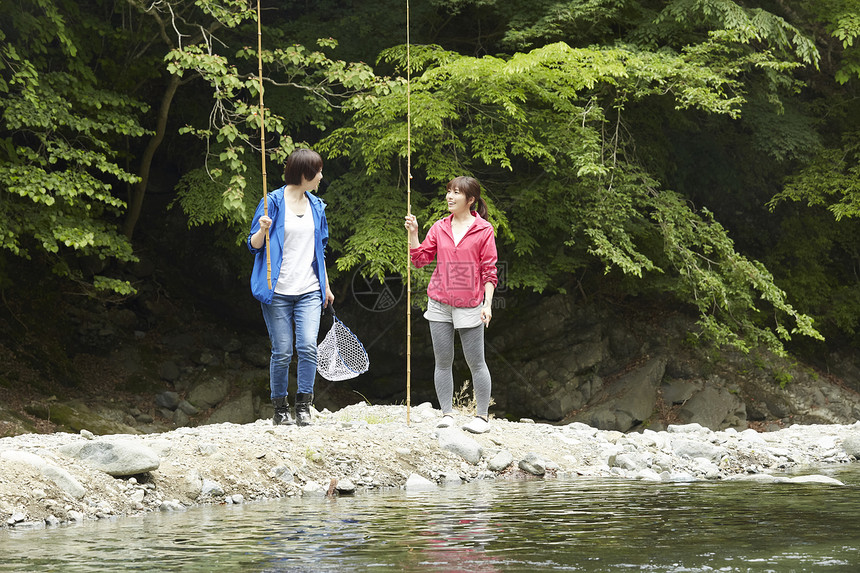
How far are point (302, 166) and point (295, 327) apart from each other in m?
1.15

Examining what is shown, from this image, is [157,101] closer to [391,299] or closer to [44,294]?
[44,294]

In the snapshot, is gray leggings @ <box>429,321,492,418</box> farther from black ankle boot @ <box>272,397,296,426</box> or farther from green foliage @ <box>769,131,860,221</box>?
green foliage @ <box>769,131,860,221</box>

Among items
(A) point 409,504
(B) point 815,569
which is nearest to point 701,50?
(A) point 409,504

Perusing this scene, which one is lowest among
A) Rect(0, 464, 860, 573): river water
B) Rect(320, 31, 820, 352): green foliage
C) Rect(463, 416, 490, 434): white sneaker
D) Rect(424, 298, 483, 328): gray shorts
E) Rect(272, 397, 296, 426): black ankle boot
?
Rect(0, 464, 860, 573): river water

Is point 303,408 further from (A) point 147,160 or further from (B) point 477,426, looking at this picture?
(A) point 147,160

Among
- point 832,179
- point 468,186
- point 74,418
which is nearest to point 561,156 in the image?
point 832,179

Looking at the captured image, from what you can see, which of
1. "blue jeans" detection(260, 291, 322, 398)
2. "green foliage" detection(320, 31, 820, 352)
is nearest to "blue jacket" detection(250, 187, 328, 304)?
"blue jeans" detection(260, 291, 322, 398)

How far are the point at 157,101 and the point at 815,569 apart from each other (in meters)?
15.3

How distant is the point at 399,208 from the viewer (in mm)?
13453

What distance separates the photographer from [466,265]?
7.52m

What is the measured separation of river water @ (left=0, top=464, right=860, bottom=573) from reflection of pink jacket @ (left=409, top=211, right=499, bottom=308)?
6.60ft

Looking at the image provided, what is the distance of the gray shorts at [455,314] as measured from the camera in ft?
24.9

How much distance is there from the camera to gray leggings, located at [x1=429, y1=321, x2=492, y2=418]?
301 inches

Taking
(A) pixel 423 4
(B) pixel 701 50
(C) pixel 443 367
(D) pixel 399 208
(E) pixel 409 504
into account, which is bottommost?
(E) pixel 409 504
